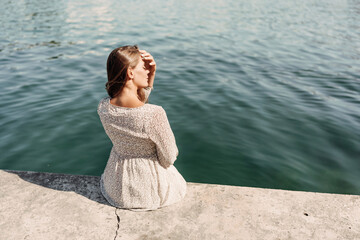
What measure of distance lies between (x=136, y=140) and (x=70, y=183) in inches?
49.3

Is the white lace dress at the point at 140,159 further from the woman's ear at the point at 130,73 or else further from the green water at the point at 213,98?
the green water at the point at 213,98

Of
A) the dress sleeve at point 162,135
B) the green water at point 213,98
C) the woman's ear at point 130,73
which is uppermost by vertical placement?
the woman's ear at point 130,73

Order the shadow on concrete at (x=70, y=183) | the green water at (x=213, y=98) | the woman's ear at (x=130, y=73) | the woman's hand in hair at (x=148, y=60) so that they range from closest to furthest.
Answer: the woman's ear at (x=130, y=73)
the woman's hand in hair at (x=148, y=60)
the shadow on concrete at (x=70, y=183)
the green water at (x=213, y=98)

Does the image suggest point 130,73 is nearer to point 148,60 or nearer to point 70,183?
point 148,60

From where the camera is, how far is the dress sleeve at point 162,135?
8.96ft

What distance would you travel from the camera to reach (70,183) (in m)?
3.49

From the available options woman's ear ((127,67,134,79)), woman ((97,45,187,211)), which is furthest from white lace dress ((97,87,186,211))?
woman's ear ((127,67,134,79))

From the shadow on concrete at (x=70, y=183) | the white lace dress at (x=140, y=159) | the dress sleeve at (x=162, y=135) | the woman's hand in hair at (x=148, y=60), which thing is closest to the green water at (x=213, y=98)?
the shadow on concrete at (x=70, y=183)

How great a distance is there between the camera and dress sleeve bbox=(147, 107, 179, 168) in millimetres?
2730

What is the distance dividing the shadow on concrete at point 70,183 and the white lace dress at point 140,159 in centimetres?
15

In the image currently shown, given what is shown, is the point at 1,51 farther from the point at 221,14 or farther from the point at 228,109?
the point at 221,14

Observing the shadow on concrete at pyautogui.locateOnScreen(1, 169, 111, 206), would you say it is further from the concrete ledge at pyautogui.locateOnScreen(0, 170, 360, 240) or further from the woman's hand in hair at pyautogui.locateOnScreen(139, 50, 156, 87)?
the woman's hand in hair at pyautogui.locateOnScreen(139, 50, 156, 87)

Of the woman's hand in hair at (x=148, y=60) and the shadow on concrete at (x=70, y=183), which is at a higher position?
the woman's hand in hair at (x=148, y=60)

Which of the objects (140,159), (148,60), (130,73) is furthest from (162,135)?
(148,60)
